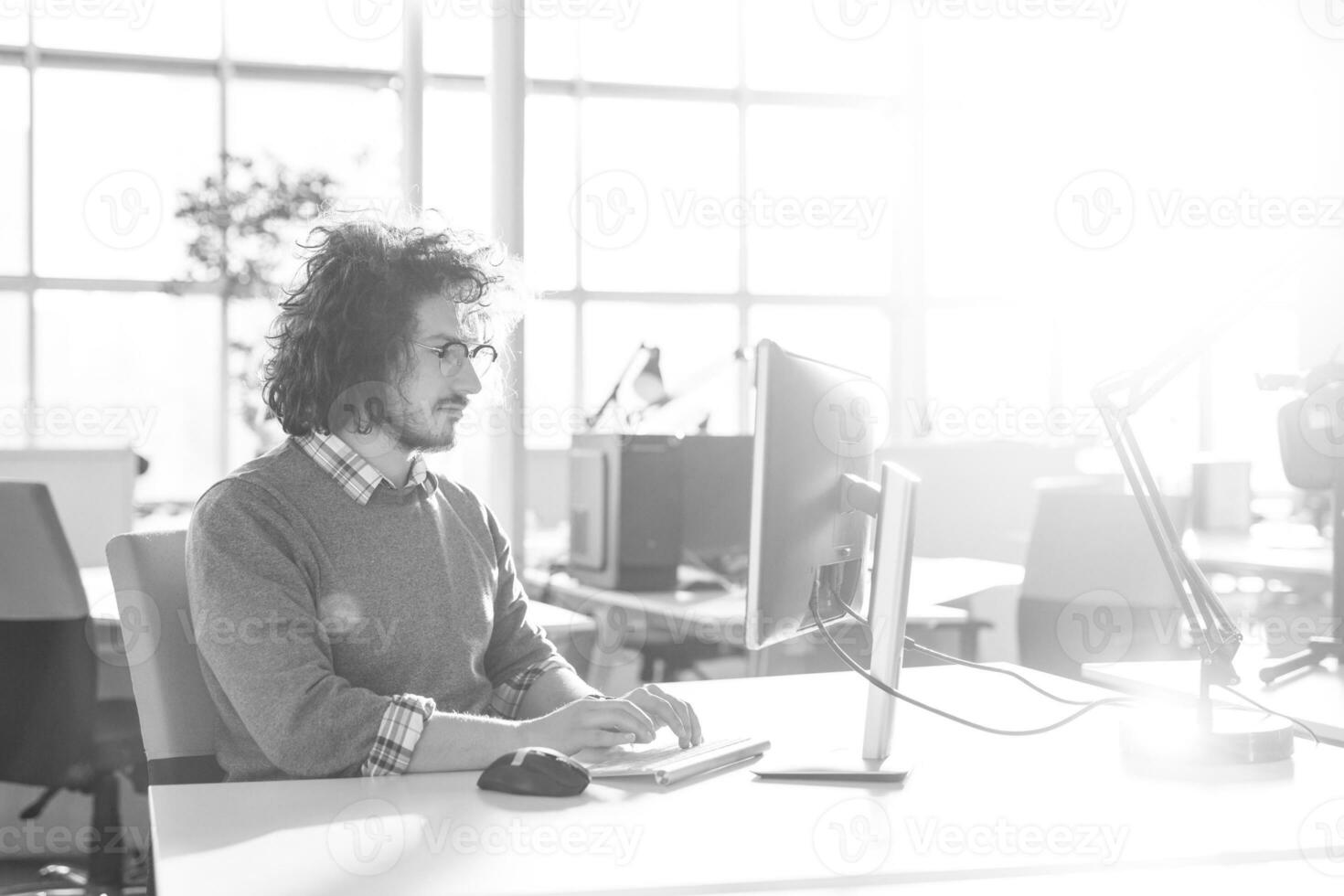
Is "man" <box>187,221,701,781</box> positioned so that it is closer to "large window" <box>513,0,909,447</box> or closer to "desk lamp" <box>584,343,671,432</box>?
"desk lamp" <box>584,343,671,432</box>

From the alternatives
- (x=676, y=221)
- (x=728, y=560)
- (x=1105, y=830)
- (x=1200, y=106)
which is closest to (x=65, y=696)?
(x=728, y=560)

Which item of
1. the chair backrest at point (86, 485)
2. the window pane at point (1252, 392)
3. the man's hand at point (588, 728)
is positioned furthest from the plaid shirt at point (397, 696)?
the window pane at point (1252, 392)

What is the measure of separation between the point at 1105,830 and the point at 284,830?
0.70m

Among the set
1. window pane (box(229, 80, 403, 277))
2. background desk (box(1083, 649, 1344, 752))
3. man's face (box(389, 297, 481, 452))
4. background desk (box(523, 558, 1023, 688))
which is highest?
window pane (box(229, 80, 403, 277))

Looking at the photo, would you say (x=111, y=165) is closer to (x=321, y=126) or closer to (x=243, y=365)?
(x=321, y=126)

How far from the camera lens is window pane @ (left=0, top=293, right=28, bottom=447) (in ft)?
19.5

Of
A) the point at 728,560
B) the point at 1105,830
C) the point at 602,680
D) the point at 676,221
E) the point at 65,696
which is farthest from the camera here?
the point at 676,221

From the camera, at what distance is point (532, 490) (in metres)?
6.77

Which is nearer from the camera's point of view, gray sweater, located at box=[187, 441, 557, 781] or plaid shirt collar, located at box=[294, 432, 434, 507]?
gray sweater, located at box=[187, 441, 557, 781]

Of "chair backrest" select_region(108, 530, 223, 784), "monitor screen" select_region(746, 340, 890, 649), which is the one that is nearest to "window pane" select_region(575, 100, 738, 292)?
"chair backrest" select_region(108, 530, 223, 784)

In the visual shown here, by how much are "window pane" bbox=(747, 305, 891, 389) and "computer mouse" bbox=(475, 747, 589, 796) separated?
546cm

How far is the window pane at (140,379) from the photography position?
5996 millimetres

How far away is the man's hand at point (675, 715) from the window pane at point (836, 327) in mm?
5261

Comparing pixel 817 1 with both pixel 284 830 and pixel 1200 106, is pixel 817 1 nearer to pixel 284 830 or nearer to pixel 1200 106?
pixel 1200 106
